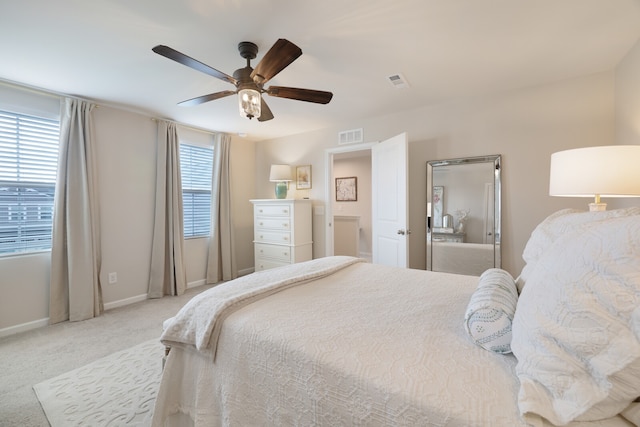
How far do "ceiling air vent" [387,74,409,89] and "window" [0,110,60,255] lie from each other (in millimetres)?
3393

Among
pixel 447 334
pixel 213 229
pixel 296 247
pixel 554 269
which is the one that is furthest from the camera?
pixel 213 229

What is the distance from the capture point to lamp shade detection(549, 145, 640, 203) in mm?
1562

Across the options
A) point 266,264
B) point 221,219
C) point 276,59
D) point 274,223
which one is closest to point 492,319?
point 276,59

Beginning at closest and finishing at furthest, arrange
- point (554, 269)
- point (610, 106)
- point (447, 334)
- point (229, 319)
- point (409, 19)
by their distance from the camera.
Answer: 1. point (554, 269)
2. point (447, 334)
3. point (229, 319)
4. point (409, 19)
5. point (610, 106)

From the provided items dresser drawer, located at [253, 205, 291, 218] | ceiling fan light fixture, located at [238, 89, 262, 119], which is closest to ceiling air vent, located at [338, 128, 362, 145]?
dresser drawer, located at [253, 205, 291, 218]

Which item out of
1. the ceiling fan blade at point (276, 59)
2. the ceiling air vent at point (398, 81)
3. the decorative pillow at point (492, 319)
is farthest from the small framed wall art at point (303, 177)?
the decorative pillow at point (492, 319)

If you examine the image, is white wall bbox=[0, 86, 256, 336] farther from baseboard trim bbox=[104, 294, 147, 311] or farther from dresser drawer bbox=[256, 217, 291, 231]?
dresser drawer bbox=[256, 217, 291, 231]

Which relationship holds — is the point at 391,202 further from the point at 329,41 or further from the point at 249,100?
the point at 249,100

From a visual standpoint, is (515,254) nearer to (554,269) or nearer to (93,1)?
(554,269)

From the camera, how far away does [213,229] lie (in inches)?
166

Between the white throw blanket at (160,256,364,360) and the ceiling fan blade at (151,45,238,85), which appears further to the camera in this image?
the ceiling fan blade at (151,45,238,85)

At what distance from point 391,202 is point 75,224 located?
11.0 ft

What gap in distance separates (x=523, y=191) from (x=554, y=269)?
235cm

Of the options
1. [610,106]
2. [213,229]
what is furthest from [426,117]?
[213,229]
